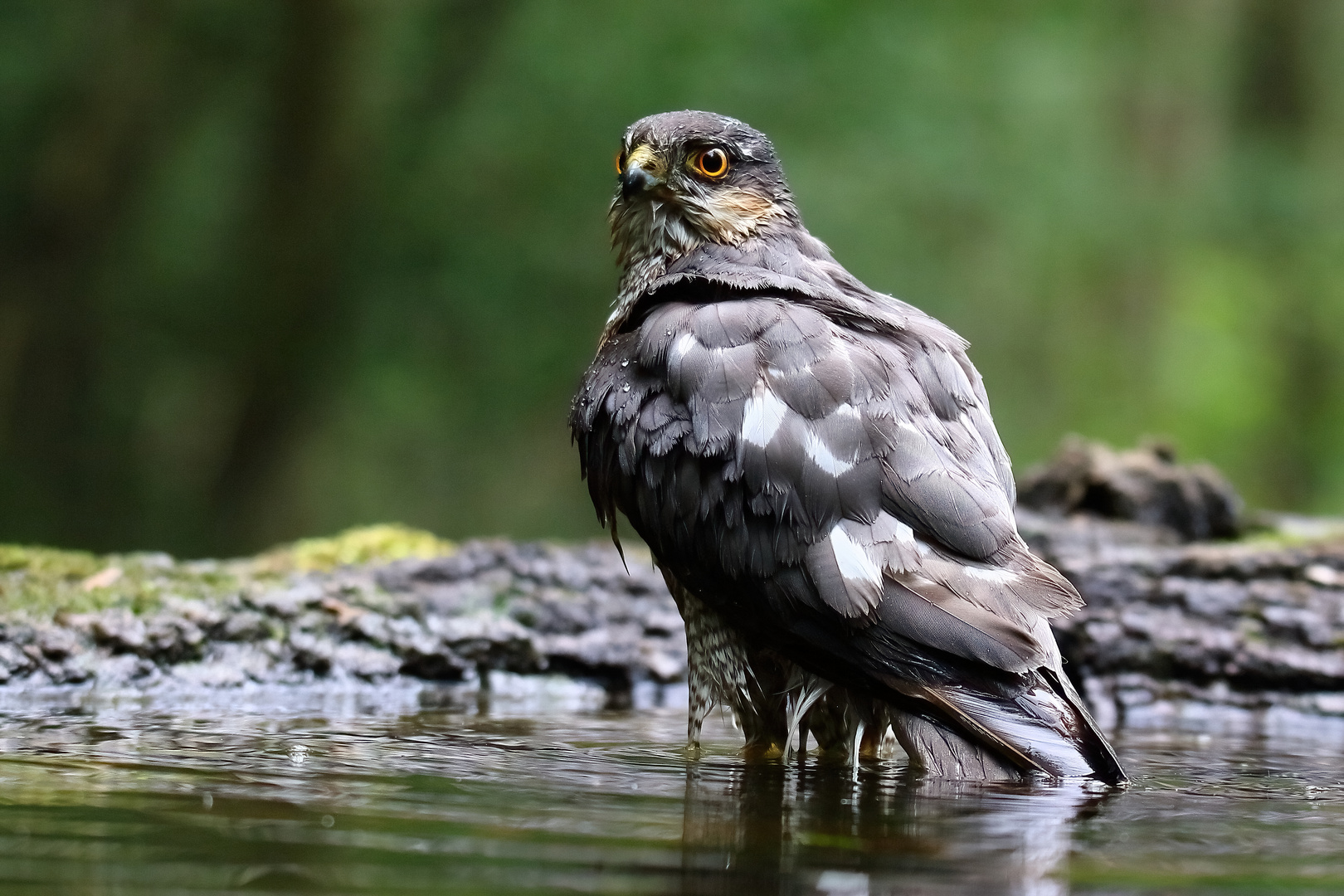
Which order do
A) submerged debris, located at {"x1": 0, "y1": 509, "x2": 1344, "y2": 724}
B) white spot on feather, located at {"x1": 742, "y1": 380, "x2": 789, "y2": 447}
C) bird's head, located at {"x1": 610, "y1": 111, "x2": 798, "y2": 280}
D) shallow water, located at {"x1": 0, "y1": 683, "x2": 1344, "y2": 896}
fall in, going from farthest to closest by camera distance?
bird's head, located at {"x1": 610, "y1": 111, "x2": 798, "y2": 280}
submerged debris, located at {"x1": 0, "y1": 509, "x2": 1344, "y2": 724}
white spot on feather, located at {"x1": 742, "y1": 380, "x2": 789, "y2": 447}
shallow water, located at {"x1": 0, "y1": 683, "x2": 1344, "y2": 896}

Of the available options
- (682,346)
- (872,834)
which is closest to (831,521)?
(682,346)

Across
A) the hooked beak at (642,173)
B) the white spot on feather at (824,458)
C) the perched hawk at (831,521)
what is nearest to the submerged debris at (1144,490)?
the perched hawk at (831,521)

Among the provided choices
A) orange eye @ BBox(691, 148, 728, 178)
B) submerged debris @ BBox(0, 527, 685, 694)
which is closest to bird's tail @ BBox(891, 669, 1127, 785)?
submerged debris @ BBox(0, 527, 685, 694)

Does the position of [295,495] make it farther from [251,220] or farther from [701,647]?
[701,647]

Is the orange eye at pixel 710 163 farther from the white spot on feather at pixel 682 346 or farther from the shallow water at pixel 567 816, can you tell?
the shallow water at pixel 567 816

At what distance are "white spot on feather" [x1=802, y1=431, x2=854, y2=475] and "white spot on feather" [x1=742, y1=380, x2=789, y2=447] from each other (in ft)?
0.29

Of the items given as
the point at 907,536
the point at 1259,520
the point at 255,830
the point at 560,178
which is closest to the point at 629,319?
the point at 907,536

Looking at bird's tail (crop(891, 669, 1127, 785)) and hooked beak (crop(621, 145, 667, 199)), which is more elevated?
hooked beak (crop(621, 145, 667, 199))

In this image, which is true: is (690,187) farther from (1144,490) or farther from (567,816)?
(1144,490)

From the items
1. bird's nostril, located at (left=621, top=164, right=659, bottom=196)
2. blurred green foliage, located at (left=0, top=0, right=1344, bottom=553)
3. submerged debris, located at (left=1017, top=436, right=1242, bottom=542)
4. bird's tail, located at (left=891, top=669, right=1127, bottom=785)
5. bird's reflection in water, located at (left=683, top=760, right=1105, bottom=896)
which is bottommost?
bird's reflection in water, located at (left=683, top=760, right=1105, bottom=896)

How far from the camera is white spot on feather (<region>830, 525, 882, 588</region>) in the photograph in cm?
300

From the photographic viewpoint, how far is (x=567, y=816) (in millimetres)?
2162

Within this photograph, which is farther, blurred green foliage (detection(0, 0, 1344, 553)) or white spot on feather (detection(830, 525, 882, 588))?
blurred green foliage (detection(0, 0, 1344, 553))

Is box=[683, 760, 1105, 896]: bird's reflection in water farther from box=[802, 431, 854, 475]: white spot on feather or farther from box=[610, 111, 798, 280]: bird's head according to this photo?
box=[610, 111, 798, 280]: bird's head
